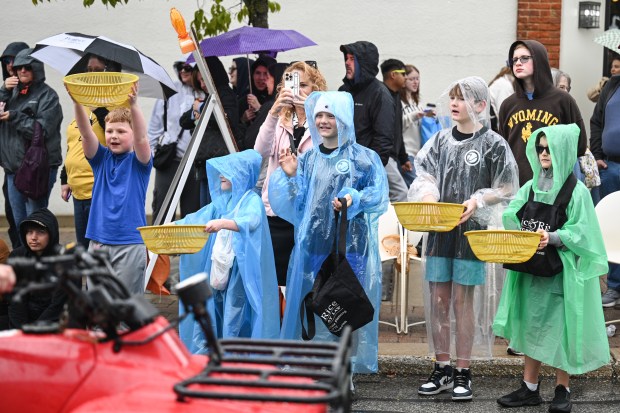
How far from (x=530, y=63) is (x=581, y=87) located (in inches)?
214

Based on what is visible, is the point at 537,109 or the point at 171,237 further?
the point at 537,109

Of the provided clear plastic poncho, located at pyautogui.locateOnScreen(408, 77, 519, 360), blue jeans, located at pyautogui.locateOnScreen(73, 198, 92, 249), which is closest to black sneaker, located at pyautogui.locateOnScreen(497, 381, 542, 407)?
clear plastic poncho, located at pyautogui.locateOnScreen(408, 77, 519, 360)

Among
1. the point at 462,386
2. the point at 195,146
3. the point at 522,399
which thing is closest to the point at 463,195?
the point at 462,386

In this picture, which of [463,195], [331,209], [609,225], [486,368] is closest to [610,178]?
[609,225]

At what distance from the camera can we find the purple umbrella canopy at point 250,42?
9.34 m

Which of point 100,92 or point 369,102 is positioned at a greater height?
point 100,92

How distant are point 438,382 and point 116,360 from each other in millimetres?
3646

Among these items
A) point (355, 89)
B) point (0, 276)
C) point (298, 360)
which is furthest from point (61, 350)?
point (355, 89)

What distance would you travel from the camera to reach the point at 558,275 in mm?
6117

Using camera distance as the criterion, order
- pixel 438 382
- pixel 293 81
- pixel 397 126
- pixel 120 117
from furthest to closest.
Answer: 1. pixel 397 126
2. pixel 293 81
3. pixel 120 117
4. pixel 438 382

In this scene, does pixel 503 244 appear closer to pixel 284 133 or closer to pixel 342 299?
pixel 342 299

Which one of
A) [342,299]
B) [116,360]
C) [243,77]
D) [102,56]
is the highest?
[102,56]

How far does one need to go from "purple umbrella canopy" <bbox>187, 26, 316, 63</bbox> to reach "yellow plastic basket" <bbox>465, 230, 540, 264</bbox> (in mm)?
4190

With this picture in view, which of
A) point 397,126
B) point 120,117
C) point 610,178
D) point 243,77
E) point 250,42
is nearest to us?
point 120,117
